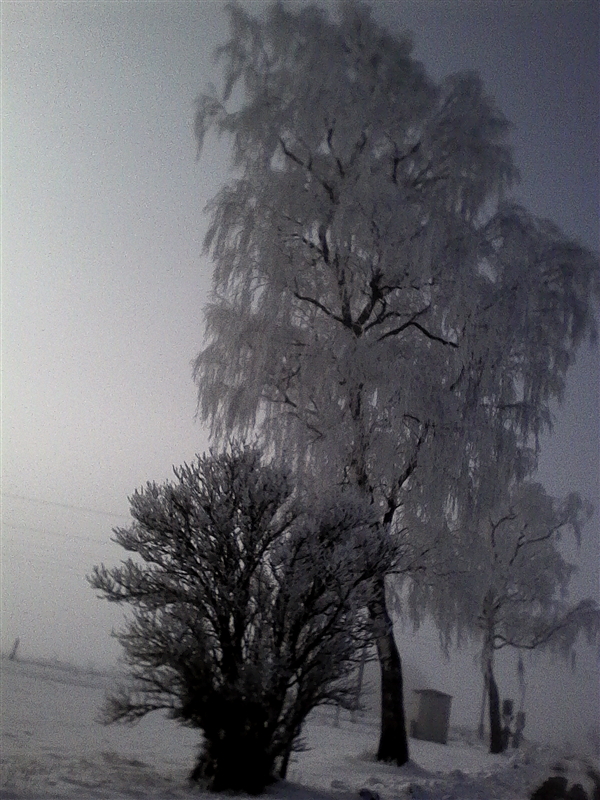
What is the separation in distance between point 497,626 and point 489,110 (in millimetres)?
5214

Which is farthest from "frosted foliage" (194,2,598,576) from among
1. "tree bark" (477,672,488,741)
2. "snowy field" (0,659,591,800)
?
"snowy field" (0,659,591,800)

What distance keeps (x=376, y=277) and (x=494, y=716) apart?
438 cm

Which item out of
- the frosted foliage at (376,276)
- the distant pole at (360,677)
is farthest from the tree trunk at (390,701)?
the frosted foliage at (376,276)

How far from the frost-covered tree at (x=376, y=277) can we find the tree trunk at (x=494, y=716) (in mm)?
1135

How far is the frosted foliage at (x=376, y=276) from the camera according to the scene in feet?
20.4

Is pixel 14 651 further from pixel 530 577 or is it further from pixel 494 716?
pixel 530 577

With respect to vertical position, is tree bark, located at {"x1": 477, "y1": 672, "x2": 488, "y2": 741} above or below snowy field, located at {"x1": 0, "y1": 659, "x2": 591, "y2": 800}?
above

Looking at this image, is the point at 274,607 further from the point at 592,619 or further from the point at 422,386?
the point at 592,619

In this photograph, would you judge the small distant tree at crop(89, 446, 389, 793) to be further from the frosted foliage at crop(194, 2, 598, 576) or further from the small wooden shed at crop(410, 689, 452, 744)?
the small wooden shed at crop(410, 689, 452, 744)

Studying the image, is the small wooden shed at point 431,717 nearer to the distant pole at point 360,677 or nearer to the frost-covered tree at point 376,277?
the frost-covered tree at point 376,277

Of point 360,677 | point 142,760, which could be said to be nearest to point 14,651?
point 142,760

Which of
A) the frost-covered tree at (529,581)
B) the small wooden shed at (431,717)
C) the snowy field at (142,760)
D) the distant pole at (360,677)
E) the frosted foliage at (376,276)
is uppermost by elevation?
the frosted foliage at (376,276)

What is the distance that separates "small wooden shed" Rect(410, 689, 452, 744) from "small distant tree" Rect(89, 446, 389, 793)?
210cm

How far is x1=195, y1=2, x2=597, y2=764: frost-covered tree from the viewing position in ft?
20.3
